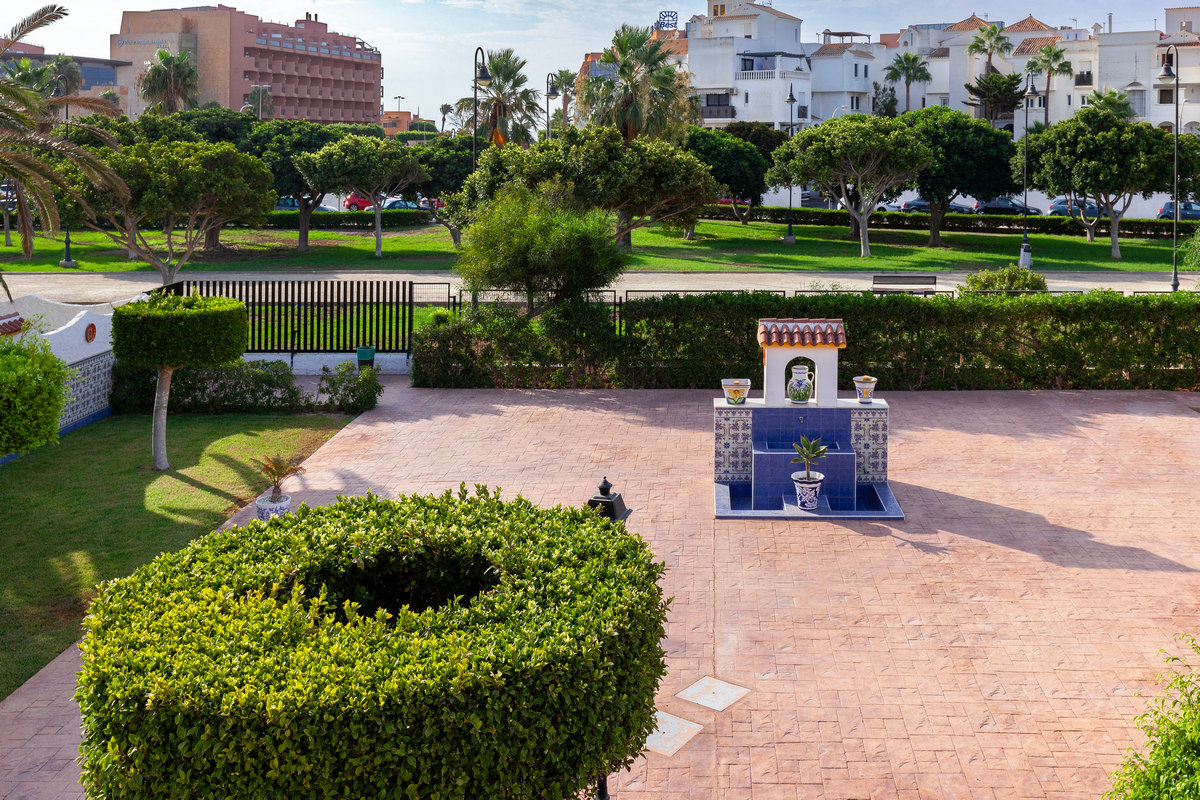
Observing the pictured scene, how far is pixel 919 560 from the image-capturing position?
1041cm

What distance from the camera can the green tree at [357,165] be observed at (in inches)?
1615

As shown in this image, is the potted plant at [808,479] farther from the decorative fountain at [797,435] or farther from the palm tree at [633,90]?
the palm tree at [633,90]

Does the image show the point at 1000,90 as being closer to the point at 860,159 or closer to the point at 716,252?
the point at 860,159

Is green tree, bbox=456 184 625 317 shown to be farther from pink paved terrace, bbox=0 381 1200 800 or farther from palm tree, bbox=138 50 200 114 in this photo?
palm tree, bbox=138 50 200 114

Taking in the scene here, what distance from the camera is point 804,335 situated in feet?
41.0

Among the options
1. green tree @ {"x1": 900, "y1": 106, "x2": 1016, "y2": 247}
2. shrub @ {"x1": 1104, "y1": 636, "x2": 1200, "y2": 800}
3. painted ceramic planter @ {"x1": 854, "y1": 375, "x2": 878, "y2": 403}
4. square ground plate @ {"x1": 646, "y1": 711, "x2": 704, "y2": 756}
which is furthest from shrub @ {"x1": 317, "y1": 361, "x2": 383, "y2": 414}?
green tree @ {"x1": 900, "y1": 106, "x2": 1016, "y2": 247}

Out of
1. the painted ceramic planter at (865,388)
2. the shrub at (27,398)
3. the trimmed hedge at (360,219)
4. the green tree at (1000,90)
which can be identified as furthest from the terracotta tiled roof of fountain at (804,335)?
the green tree at (1000,90)

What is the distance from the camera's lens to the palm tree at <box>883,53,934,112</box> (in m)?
80.9

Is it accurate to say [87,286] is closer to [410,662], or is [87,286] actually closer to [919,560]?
[919,560]

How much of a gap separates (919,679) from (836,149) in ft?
119

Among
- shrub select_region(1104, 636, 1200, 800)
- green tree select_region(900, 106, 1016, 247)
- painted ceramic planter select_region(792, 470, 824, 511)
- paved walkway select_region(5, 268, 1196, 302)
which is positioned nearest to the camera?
shrub select_region(1104, 636, 1200, 800)

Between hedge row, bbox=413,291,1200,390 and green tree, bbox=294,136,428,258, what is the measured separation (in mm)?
23844

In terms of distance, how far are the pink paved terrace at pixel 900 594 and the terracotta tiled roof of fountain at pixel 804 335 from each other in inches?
74.2

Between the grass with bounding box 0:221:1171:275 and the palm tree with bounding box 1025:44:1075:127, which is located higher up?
the palm tree with bounding box 1025:44:1075:127
